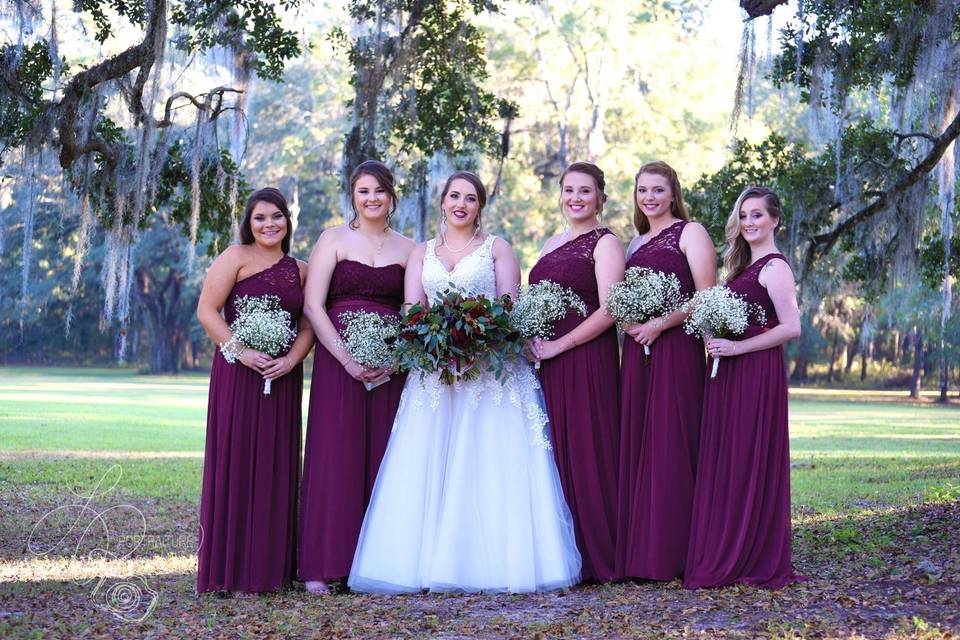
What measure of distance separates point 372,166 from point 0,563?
12.4 ft

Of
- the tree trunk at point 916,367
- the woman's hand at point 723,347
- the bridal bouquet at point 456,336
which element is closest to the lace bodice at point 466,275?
the bridal bouquet at point 456,336

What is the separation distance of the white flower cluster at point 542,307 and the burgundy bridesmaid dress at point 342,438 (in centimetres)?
76

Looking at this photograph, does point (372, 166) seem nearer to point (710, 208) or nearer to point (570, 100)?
point (710, 208)

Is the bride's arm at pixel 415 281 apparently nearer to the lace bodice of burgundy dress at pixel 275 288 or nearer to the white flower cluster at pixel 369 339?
the white flower cluster at pixel 369 339

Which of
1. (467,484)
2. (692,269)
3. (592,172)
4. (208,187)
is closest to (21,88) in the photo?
(208,187)

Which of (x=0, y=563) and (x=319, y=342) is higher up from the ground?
(x=319, y=342)

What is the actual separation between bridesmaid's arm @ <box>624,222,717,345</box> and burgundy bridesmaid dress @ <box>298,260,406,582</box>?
1.44m

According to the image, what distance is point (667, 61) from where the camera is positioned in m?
33.1

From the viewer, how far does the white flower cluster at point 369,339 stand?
6.35 m

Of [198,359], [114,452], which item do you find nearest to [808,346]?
[198,359]

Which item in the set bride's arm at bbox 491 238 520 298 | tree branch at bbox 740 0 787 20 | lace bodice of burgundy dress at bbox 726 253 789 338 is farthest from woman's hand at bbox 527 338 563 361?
tree branch at bbox 740 0 787 20

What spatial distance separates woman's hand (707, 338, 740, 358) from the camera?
617 centimetres

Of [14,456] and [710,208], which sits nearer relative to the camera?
[710,208]

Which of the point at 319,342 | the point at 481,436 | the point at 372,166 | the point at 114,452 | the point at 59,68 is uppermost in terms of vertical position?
the point at 59,68
